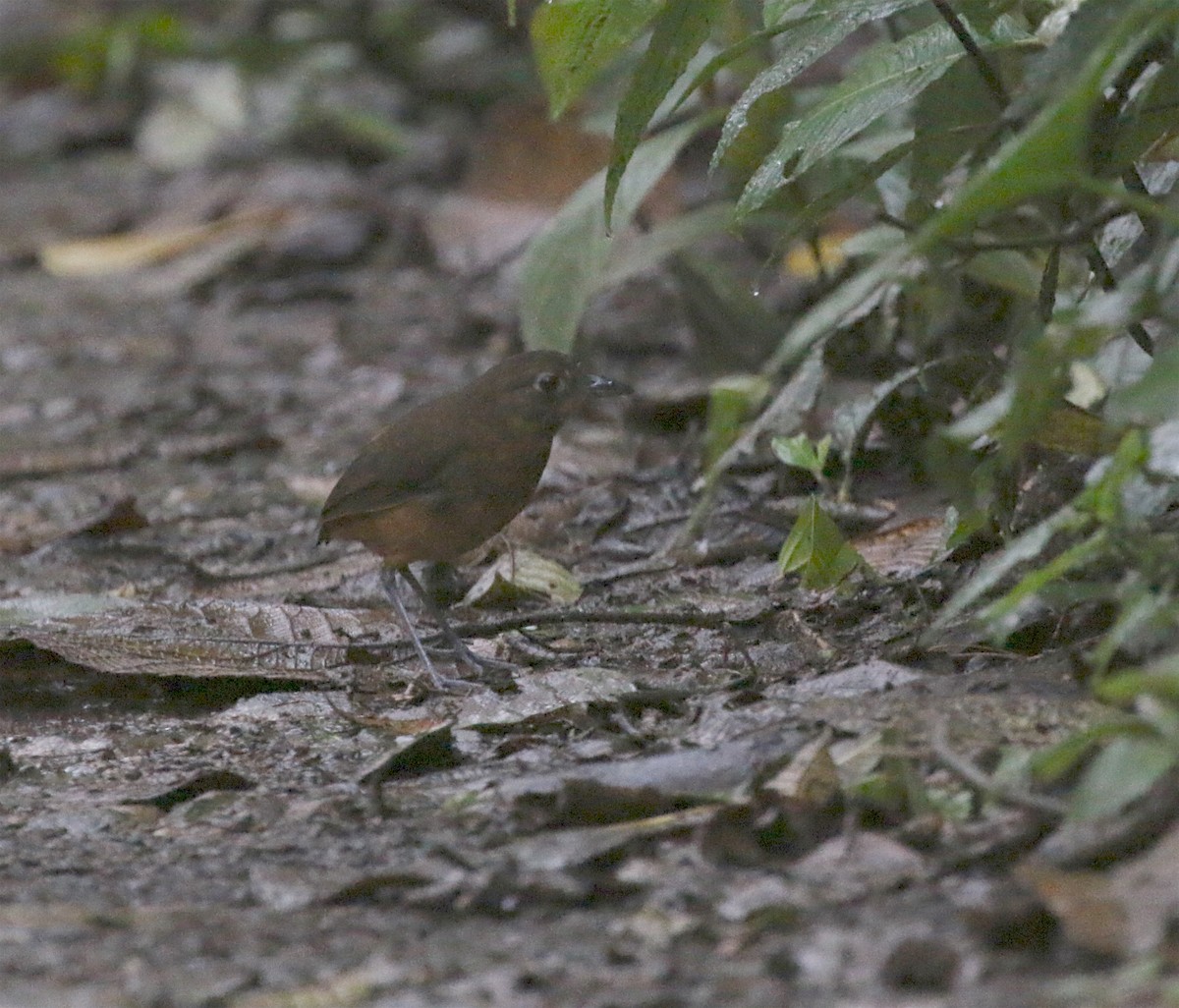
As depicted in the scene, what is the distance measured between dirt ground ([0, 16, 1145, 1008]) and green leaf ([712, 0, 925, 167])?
3.18 feet

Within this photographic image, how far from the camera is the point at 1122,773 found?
220 centimetres

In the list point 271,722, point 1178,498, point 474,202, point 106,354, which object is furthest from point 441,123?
point 1178,498

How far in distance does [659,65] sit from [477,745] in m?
1.16

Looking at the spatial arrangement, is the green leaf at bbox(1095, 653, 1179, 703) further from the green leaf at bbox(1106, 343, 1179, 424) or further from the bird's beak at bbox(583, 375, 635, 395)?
the bird's beak at bbox(583, 375, 635, 395)

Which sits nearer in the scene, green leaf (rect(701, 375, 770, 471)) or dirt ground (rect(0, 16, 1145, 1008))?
dirt ground (rect(0, 16, 1145, 1008))

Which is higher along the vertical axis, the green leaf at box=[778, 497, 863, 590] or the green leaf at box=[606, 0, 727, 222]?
the green leaf at box=[606, 0, 727, 222]

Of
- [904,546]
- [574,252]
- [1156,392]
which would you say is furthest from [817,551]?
[574,252]

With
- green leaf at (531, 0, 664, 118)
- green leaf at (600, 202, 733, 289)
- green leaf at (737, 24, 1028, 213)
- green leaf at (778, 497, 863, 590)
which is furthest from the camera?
green leaf at (600, 202, 733, 289)

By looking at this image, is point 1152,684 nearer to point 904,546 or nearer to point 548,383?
point 904,546

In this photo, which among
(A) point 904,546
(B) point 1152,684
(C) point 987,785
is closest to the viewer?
(B) point 1152,684

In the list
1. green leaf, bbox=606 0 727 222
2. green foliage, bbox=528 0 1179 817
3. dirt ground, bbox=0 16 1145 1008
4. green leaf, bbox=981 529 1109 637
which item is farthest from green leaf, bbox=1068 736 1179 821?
green leaf, bbox=606 0 727 222

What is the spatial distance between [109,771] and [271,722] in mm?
327

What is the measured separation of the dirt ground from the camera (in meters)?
2.39

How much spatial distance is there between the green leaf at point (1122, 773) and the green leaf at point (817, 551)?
1437mm
